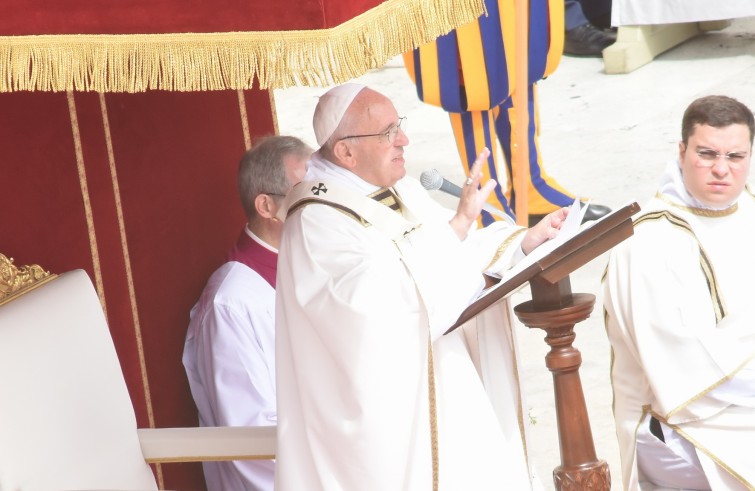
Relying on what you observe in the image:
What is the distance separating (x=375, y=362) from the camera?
305 centimetres

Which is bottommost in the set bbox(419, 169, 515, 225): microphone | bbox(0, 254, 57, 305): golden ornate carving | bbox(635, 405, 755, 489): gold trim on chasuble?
bbox(635, 405, 755, 489): gold trim on chasuble

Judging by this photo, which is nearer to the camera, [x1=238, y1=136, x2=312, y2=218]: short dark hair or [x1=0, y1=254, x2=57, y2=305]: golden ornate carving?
[x1=0, y1=254, x2=57, y2=305]: golden ornate carving

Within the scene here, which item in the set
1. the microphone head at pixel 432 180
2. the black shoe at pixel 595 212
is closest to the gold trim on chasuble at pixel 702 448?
the microphone head at pixel 432 180

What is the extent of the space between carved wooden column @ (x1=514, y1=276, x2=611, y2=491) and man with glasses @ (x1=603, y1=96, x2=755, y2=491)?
2.00 ft

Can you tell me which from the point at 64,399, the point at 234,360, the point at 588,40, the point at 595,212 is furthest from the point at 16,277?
the point at 588,40

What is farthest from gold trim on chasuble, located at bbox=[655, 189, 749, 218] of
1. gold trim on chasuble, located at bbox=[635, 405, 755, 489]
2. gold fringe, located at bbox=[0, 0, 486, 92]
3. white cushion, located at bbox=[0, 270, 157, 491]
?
white cushion, located at bbox=[0, 270, 157, 491]

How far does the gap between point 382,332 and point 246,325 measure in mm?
903

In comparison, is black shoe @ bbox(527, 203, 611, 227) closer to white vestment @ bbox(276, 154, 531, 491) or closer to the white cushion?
white vestment @ bbox(276, 154, 531, 491)

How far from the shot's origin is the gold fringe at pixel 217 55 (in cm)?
254

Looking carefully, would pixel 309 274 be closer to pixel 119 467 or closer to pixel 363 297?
pixel 363 297

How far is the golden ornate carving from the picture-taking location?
3.31m

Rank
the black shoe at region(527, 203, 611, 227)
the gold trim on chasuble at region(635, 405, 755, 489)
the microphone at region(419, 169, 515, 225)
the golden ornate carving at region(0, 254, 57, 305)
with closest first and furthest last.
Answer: the golden ornate carving at region(0, 254, 57, 305) < the microphone at region(419, 169, 515, 225) < the gold trim on chasuble at region(635, 405, 755, 489) < the black shoe at region(527, 203, 611, 227)

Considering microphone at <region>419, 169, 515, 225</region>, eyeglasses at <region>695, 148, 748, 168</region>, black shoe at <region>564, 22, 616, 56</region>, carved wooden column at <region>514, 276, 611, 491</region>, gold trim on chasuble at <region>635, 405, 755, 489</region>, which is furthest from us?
black shoe at <region>564, 22, 616, 56</region>

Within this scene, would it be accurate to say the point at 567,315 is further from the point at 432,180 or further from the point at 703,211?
the point at 703,211
